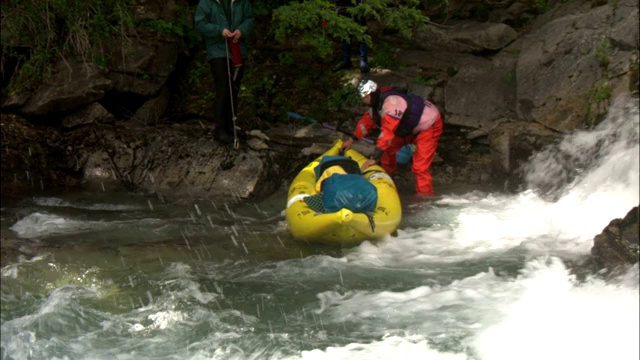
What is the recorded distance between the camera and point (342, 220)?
6.30 meters

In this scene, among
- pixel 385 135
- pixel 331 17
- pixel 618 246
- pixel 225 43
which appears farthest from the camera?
pixel 225 43

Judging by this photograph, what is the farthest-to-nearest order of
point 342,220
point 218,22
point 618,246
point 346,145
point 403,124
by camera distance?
1. point 218,22
2. point 346,145
3. point 403,124
4. point 342,220
5. point 618,246

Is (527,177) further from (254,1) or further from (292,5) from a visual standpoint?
(254,1)

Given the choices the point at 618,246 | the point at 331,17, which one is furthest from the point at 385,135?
the point at 618,246

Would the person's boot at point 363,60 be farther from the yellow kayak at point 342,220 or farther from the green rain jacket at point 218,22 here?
the yellow kayak at point 342,220

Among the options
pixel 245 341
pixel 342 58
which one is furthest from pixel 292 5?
pixel 245 341

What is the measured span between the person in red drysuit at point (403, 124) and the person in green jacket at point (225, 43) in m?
1.50

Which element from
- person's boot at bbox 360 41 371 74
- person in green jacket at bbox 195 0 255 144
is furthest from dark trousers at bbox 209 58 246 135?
person's boot at bbox 360 41 371 74

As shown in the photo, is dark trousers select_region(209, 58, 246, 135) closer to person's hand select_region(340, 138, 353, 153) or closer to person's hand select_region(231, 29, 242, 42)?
person's hand select_region(231, 29, 242, 42)

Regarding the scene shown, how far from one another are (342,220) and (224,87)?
2.93m

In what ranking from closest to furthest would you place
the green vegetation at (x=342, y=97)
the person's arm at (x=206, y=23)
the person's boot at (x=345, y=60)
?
the person's arm at (x=206, y=23) → the green vegetation at (x=342, y=97) → the person's boot at (x=345, y=60)

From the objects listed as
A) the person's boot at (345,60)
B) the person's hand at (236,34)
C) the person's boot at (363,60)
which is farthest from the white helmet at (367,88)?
the person's boot at (345,60)

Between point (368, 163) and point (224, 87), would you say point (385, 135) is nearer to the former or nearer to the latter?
point (368, 163)

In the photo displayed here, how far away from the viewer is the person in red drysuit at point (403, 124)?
7.73 metres
